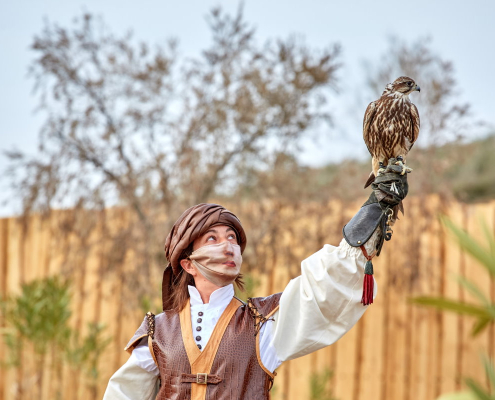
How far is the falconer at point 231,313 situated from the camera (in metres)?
1.87

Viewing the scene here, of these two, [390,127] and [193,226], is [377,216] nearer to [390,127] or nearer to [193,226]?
[390,127]

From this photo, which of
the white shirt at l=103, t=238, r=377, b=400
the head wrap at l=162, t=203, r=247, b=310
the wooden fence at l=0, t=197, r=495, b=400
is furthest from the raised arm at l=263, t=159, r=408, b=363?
the wooden fence at l=0, t=197, r=495, b=400

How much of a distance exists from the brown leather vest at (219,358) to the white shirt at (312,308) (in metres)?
0.03

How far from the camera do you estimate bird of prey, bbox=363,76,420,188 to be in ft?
6.41

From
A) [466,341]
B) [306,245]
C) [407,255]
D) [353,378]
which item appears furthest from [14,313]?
[466,341]

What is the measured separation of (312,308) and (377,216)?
0.32 m

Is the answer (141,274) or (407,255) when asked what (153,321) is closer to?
(141,274)

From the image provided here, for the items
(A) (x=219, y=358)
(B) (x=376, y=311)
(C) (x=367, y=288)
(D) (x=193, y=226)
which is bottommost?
(B) (x=376, y=311)

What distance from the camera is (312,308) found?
1.91m

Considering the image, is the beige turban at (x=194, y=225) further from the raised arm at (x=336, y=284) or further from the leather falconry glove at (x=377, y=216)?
the leather falconry glove at (x=377, y=216)

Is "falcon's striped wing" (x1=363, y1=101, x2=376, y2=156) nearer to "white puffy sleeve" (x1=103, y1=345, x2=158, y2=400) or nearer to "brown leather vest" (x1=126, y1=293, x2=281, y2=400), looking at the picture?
"brown leather vest" (x1=126, y1=293, x2=281, y2=400)

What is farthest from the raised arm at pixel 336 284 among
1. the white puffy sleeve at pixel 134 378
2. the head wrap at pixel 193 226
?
the white puffy sleeve at pixel 134 378

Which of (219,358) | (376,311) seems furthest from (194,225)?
(376,311)

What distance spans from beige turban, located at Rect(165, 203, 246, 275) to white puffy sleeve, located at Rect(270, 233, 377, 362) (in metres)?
0.34
